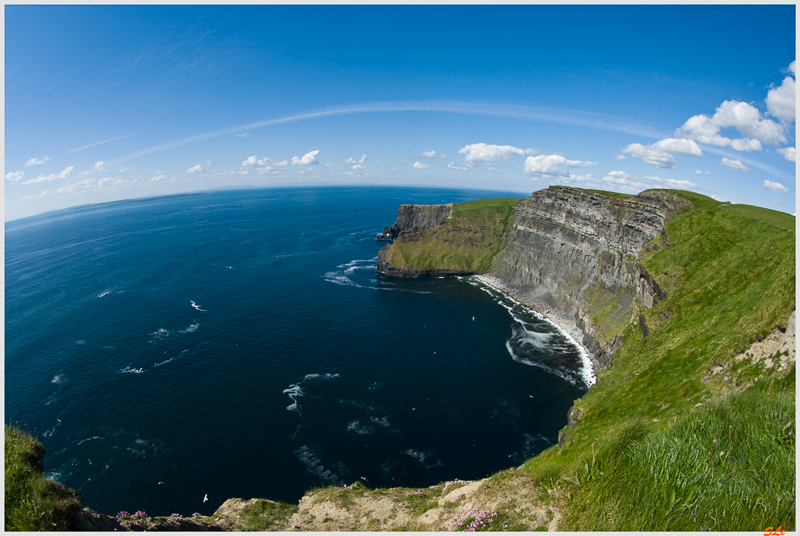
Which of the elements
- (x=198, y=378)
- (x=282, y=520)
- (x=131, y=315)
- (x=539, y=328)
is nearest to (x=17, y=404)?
(x=198, y=378)

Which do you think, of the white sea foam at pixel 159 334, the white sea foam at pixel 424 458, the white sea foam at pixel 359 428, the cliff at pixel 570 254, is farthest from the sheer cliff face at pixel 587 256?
the white sea foam at pixel 159 334

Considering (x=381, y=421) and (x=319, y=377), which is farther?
(x=319, y=377)

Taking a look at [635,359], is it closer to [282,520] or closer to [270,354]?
[282,520]

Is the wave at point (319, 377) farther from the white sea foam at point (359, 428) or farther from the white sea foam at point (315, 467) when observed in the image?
the white sea foam at point (315, 467)

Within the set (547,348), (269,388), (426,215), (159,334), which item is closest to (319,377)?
(269,388)

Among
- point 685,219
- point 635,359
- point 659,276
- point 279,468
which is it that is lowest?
point 279,468

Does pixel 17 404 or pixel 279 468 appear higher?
pixel 17 404

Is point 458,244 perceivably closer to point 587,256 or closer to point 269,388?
point 587,256
